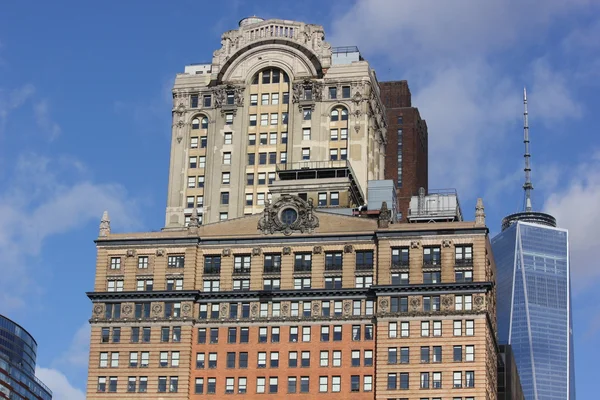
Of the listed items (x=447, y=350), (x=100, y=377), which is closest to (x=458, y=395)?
(x=447, y=350)

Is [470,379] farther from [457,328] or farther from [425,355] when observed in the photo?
[457,328]

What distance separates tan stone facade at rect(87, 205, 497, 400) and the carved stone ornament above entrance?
0.99m

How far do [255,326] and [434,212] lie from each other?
31.8 metres

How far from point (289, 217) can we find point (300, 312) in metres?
13.6

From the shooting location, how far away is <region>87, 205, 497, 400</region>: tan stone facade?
540 ft

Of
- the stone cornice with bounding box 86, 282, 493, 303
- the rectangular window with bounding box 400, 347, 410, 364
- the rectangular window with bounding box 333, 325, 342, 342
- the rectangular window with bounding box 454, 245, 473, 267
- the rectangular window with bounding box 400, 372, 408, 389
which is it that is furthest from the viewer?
the rectangular window with bounding box 333, 325, 342, 342

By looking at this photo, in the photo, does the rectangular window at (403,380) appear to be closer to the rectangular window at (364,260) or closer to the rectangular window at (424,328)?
the rectangular window at (424,328)

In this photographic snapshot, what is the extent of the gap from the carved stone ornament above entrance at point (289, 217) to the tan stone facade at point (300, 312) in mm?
993

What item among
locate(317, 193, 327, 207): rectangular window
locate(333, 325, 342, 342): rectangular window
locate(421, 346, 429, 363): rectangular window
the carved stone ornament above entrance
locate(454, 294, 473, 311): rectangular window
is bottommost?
locate(421, 346, 429, 363): rectangular window

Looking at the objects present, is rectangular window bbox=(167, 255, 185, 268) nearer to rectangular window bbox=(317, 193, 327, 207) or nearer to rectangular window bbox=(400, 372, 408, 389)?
rectangular window bbox=(317, 193, 327, 207)

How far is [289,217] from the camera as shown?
17650cm

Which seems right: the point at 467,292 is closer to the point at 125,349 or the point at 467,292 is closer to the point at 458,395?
the point at 458,395

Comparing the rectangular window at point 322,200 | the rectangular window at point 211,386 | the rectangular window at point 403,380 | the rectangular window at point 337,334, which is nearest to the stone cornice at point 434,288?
the rectangular window at point 337,334

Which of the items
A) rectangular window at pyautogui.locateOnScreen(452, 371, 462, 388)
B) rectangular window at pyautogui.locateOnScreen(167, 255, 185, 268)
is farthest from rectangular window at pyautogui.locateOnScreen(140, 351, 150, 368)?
rectangular window at pyautogui.locateOnScreen(452, 371, 462, 388)
